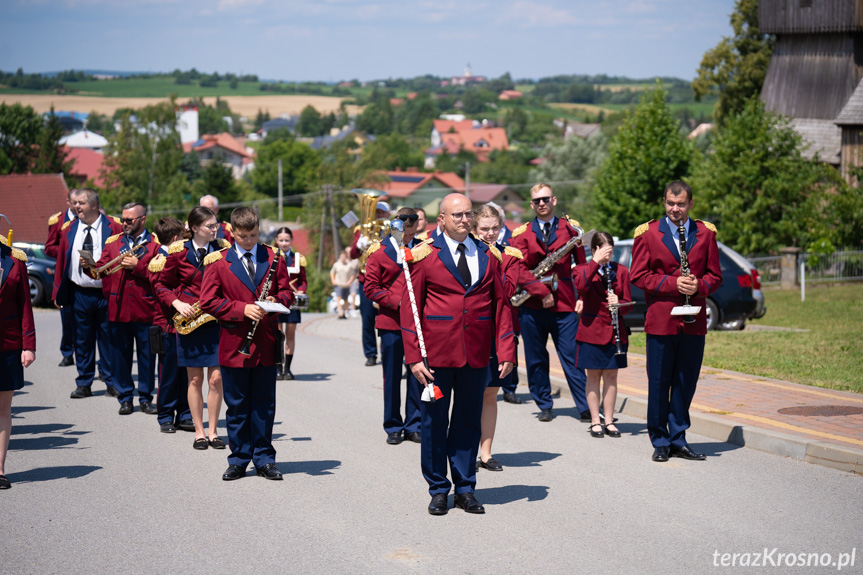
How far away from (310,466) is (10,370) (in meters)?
2.52

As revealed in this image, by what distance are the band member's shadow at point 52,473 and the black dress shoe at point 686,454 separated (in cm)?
496

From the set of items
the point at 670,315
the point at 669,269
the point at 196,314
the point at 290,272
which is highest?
the point at 669,269

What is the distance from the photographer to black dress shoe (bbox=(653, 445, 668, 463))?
8297 mm

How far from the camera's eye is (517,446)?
9.09 m

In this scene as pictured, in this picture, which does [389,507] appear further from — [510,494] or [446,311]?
[446,311]

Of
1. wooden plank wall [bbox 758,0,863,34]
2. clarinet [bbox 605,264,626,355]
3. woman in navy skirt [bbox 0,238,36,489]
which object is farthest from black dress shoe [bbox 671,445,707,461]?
wooden plank wall [bbox 758,0,863,34]

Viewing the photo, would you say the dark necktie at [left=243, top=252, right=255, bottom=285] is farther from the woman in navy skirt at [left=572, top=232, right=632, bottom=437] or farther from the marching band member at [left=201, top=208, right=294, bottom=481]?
the woman in navy skirt at [left=572, top=232, right=632, bottom=437]

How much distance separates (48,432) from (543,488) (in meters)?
5.16

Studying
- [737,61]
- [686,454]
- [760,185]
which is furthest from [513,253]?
[737,61]

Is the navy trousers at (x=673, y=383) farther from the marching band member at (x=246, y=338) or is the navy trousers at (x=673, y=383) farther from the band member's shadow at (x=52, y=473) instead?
the band member's shadow at (x=52, y=473)

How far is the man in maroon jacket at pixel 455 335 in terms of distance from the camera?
6660mm

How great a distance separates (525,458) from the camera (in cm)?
856

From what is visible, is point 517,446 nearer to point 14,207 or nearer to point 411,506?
point 411,506

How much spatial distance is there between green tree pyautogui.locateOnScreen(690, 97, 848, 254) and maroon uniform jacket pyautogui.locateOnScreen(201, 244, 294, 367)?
30.4 meters
